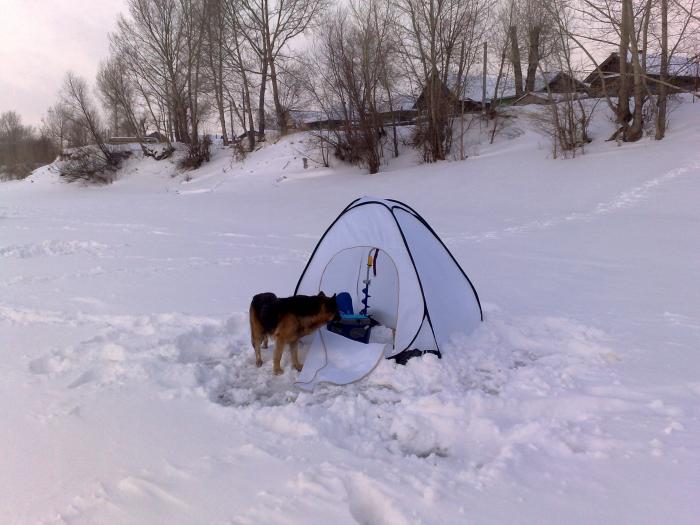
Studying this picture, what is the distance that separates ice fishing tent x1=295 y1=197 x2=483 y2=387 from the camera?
472cm

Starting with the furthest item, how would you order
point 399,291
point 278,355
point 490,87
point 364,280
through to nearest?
1. point 490,87
2. point 364,280
3. point 399,291
4. point 278,355

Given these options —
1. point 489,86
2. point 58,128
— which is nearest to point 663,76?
point 489,86

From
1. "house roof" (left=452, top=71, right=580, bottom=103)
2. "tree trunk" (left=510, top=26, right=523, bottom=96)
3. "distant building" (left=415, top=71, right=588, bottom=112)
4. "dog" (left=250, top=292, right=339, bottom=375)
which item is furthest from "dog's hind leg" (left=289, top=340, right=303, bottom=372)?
"tree trunk" (left=510, top=26, right=523, bottom=96)

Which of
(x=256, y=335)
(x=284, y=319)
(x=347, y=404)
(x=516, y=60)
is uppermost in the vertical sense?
(x=516, y=60)

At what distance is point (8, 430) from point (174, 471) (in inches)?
53.5

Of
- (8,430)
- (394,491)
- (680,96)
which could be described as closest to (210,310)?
(8,430)

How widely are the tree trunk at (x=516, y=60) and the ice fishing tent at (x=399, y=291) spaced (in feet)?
79.8

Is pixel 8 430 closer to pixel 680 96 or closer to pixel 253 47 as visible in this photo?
pixel 680 96

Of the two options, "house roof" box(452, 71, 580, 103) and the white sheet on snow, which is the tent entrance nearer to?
the white sheet on snow

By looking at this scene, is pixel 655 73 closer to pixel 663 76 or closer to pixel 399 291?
pixel 663 76

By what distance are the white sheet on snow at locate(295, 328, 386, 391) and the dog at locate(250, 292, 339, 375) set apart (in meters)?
0.22

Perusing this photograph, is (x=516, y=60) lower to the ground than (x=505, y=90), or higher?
higher

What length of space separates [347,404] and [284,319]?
1.11 meters

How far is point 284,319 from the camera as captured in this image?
15.2 ft
